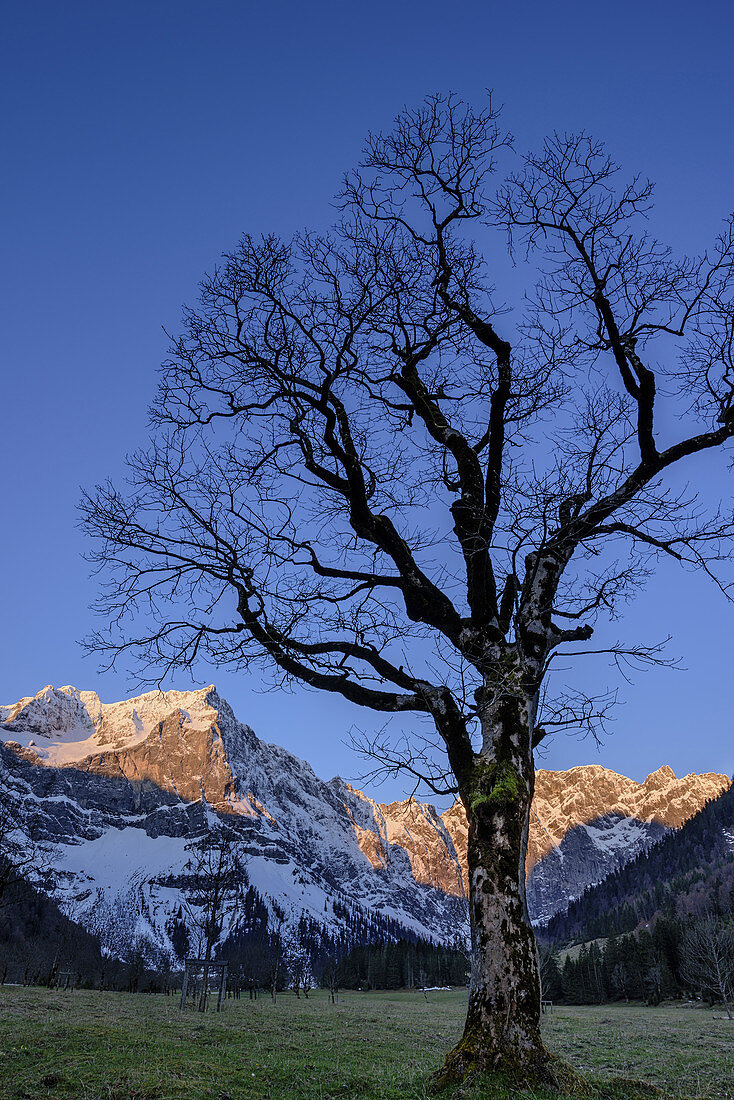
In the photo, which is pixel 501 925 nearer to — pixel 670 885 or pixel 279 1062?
pixel 279 1062

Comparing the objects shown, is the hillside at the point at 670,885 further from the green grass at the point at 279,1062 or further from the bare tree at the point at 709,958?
the green grass at the point at 279,1062

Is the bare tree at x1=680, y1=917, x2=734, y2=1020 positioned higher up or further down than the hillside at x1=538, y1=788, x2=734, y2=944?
further down

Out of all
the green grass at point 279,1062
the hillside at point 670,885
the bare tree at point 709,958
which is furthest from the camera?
the hillside at point 670,885

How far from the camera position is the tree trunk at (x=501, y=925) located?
4.86 metres

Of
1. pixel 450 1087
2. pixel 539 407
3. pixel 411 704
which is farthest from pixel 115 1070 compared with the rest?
pixel 539 407

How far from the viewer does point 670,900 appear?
135m

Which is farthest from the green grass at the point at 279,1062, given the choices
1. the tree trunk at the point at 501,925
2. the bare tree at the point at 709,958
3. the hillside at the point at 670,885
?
the hillside at the point at 670,885

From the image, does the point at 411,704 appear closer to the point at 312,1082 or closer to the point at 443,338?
the point at 312,1082

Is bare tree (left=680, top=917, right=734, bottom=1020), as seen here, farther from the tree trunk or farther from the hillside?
the hillside

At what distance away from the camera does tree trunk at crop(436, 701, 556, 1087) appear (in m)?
4.86

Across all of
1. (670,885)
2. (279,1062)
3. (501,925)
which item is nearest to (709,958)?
(279,1062)

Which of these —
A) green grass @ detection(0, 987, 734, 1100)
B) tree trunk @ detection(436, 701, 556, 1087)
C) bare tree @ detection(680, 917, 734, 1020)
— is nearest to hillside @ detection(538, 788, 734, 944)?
bare tree @ detection(680, 917, 734, 1020)

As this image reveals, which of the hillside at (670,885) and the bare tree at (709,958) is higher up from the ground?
the hillside at (670,885)

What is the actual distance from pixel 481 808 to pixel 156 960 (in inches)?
8859
